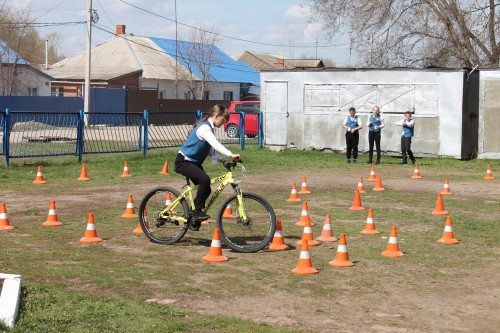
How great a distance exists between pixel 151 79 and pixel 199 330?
64.8 meters

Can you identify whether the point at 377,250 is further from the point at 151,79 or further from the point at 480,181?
the point at 151,79

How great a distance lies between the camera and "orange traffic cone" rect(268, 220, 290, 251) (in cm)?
1097

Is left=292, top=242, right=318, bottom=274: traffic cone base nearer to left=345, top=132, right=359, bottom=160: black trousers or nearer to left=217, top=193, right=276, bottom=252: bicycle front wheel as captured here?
left=217, top=193, right=276, bottom=252: bicycle front wheel

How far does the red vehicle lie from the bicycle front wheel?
61.1 feet

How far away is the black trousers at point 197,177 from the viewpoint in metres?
11.0

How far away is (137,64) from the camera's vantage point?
71562 millimetres

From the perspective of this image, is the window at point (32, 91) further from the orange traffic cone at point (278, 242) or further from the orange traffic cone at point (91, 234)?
the orange traffic cone at point (278, 242)

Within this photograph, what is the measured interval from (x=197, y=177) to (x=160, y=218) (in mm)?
861

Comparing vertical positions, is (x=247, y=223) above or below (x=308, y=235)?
above

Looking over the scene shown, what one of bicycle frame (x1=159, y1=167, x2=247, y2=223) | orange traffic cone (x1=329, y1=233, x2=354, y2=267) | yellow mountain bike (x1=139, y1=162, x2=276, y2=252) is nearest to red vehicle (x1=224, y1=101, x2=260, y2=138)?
yellow mountain bike (x1=139, y1=162, x2=276, y2=252)

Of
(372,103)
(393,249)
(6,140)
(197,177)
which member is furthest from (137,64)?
(393,249)

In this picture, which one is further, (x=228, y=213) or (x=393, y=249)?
(x=228, y=213)

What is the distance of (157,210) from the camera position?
11.5m

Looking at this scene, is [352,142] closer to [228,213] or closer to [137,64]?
[228,213]
